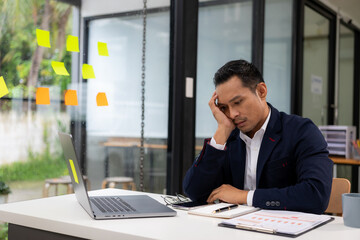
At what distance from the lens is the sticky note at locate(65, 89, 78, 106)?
2.16m

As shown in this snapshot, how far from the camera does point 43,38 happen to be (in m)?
2.02

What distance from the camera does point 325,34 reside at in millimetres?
5293

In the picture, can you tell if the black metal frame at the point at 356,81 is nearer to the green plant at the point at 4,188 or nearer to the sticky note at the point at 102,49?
the sticky note at the point at 102,49

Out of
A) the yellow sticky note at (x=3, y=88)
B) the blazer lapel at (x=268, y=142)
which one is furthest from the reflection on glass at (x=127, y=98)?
the blazer lapel at (x=268, y=142)

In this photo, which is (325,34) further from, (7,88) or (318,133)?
(7,88)

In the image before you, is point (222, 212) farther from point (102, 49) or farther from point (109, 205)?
point (102, 49)

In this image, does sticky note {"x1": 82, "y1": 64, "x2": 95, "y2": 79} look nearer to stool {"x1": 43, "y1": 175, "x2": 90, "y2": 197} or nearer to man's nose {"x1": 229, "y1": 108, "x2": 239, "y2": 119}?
stool {"x1": 43, "y1": 175, "x2": 90, "y2": 197}

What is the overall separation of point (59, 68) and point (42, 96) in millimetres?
170

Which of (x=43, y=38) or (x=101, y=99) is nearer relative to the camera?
(x=43, y=38)

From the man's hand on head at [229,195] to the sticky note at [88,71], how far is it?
1037 millimetres

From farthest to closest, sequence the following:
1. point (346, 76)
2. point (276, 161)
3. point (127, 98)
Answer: point (346, 76) → point (127, 98) → point (276, 161)

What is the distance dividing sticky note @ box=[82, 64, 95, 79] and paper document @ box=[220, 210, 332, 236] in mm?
1302

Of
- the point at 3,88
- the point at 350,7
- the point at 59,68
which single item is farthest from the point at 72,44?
the point at 350,7

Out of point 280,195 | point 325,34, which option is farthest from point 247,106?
point 325,34
